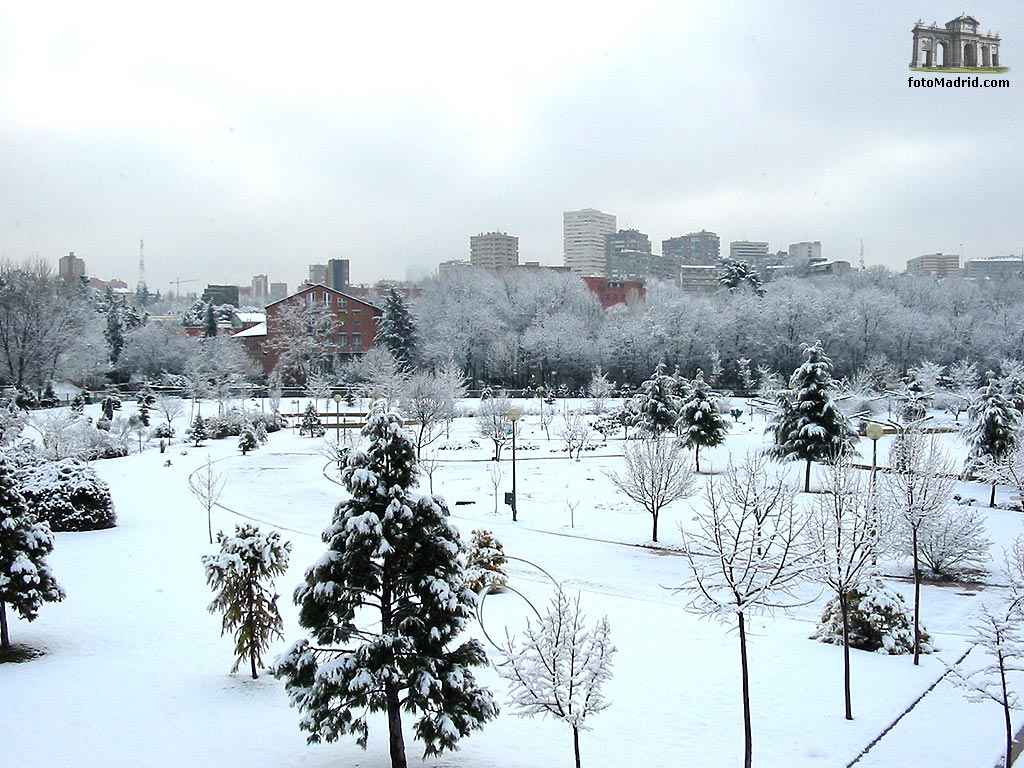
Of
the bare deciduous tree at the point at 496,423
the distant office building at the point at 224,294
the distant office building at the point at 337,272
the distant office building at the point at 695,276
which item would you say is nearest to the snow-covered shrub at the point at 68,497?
the bare deciduous tree at the point at 496,423

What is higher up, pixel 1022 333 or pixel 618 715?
pixel 1022 333

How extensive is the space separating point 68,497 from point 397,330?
45.2 metres

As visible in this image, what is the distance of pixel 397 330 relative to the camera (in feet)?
219

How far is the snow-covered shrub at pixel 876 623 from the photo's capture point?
14.1 m

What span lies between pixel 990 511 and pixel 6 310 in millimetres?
56735

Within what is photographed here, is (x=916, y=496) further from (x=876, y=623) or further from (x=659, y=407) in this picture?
(x=659, y=407)

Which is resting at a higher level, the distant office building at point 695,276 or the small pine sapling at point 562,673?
the distant office building at point 695,276

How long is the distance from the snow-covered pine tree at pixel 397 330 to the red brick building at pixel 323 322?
16.2ft

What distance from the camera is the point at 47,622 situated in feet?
48.5

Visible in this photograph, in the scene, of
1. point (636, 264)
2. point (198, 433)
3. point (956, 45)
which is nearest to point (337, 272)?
point (636, 264)

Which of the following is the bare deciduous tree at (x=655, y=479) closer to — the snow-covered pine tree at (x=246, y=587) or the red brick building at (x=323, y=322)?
the snow-covered pine tree at (x=246, y=587)

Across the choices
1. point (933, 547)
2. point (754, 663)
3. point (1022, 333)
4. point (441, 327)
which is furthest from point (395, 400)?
point (1022, 333)

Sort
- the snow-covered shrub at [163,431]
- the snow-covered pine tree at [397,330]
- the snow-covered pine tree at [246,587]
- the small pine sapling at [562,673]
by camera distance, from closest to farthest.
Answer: the small pine sapling at [562,673], the snow-covered pine tree at [246,587], the snow-covered shrub at [163,431], the snow-covered pine tree at [397,330]

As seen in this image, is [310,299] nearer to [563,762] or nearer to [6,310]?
[6,310]
